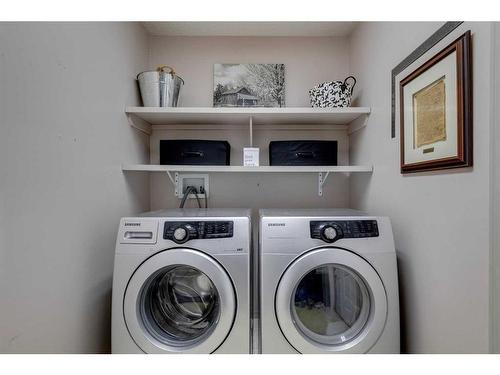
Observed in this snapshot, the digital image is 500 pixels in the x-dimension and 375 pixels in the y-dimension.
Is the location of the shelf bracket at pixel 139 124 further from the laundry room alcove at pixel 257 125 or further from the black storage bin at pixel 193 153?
the black storage bin at pixel 193 153

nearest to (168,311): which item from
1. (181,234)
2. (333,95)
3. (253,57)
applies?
(181,234)

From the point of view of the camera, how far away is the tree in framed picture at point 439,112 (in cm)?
85

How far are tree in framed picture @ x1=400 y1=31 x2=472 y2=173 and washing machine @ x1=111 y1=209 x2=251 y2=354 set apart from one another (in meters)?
0.83

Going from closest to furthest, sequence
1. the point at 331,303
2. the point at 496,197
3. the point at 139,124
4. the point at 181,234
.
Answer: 1. the point at 496,197
2. the point at 181,234
3. the point at 331,303
4. the point at 139,124

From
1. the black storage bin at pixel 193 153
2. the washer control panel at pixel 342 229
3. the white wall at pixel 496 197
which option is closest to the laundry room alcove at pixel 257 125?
the black storage bin at pixel 193 153

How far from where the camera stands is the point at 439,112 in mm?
976

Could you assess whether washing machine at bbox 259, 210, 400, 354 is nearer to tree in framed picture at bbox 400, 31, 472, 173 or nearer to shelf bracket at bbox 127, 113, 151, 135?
tree in framed picture at bbox 400, 31, 472, 173

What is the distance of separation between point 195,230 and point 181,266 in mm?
191

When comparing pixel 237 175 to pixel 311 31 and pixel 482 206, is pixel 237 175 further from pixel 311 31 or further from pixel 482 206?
pixel 482 206

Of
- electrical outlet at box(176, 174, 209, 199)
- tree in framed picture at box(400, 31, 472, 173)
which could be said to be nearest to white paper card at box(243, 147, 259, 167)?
electrical outlet at box(176, 174, 209, 199)

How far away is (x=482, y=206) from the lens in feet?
2.67

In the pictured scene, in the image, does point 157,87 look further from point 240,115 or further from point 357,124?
point 357,124

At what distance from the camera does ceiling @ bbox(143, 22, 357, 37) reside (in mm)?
1744

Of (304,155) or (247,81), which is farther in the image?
(247,81)
